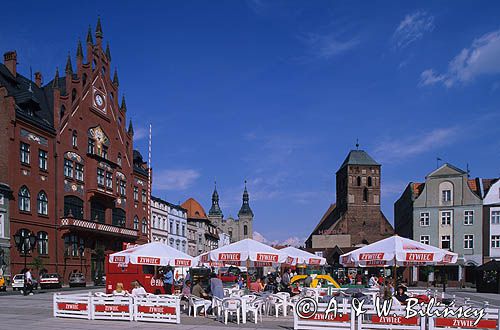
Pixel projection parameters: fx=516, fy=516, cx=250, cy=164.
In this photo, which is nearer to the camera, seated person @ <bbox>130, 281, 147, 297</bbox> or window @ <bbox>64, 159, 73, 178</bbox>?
seated person @ <bbox>130, 281, 147, 297</bbox>

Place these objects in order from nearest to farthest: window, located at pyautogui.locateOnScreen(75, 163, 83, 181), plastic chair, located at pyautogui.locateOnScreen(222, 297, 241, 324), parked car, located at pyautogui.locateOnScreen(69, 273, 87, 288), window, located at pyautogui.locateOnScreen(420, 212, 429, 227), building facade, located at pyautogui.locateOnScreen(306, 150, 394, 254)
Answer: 1. plastic chair, located at pyautogui.locateOnScreen(222, 297, 241, 324)
2. parked car, located at pyautogui.locateOnScreen(69, 273, 87, 288)
3. window, located at pyautogui.locateOnScreen(75, 163, 83, 181)
4. window, located at pyautogui.locateOnScreen(420, 212, 429, 227)
5. building facade, located at pyautogui.locateOnScreen(306, 150, 394, 254)

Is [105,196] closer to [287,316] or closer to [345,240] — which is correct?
[287,316]

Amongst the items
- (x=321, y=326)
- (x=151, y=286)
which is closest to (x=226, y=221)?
(x=151, y=286)

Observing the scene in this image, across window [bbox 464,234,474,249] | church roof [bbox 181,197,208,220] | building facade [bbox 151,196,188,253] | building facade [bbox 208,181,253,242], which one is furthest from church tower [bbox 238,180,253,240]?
window [bbox 464,234,474,249]

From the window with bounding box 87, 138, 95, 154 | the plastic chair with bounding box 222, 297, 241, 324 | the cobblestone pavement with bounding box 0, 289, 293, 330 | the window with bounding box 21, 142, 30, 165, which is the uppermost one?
the window with bounding box 87, 138, 95, 154

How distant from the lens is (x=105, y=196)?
4931cm

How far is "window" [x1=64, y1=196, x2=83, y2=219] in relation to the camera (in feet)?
143

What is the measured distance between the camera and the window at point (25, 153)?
127ft

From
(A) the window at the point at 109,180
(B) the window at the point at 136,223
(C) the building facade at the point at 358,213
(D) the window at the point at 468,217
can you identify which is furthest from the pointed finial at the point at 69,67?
(C) the building facade at the point at 358,213

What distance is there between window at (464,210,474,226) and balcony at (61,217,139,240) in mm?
34339

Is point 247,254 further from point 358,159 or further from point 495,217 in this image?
point 358,159

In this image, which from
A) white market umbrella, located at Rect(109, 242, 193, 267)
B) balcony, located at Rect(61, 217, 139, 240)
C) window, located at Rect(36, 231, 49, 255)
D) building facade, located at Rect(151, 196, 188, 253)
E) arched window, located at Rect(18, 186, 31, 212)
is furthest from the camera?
building facade, located at Rect(151, 196, 188, 253)

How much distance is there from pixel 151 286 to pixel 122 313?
343 inches

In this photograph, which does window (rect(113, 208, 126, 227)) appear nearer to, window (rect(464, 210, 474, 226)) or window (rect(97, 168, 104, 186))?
window (rect(97, 168, 104, 186))
